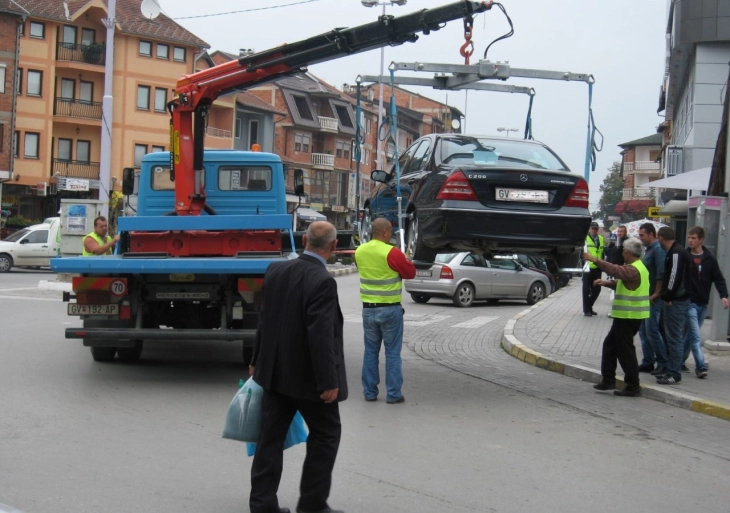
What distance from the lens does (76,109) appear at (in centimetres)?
5288

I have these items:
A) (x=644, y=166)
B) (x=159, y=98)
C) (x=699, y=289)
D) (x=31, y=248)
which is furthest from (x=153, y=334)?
(x=644, y=166)

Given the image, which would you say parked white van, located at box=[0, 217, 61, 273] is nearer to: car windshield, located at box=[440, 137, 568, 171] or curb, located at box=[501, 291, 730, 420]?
curb, located at box=[501, 291, 730, 420]

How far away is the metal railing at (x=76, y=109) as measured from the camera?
172ft

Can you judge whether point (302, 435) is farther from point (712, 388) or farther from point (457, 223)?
point (712, 388)

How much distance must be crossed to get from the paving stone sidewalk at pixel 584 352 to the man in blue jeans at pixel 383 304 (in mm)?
3087

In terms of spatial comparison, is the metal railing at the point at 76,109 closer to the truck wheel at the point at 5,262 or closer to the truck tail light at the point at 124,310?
the truck wheel at the point at 5,262

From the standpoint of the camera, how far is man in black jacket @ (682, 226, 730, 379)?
441 inches

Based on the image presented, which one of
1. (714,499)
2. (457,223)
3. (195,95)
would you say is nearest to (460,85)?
(457,223)

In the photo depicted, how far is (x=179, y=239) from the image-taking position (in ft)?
36.3

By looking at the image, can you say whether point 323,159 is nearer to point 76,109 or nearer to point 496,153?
point 76,109

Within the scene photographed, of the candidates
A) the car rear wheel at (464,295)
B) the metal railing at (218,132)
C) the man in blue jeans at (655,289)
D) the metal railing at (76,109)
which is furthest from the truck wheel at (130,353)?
the metal railing at (218,132)

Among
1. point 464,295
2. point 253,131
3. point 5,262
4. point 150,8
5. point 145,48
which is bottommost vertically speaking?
point 5,262

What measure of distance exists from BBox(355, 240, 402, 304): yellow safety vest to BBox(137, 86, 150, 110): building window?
47.4 m

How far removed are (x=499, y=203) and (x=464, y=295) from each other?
13.4 metres
